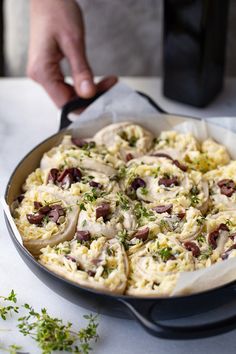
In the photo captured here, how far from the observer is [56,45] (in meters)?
2.46

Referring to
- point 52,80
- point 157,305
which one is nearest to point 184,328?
point 157,305

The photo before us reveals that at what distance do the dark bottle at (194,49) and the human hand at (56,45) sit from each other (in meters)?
0.28

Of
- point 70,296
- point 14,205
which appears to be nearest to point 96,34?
point 14,205

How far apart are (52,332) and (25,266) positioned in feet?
1.07

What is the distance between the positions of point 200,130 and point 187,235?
1.83ft

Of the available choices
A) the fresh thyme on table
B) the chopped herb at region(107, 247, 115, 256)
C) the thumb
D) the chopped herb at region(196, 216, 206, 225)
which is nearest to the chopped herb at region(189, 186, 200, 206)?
the chopped herb at region(196, 216, 206, 225)

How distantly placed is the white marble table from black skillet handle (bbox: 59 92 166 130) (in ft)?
0.67

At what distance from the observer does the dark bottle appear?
231 cm

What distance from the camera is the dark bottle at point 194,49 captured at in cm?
231

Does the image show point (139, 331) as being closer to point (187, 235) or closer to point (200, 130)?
point (187, 235)

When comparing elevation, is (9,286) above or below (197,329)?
below

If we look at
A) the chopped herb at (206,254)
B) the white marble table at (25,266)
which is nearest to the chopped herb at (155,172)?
the chopped herb at (206,254)

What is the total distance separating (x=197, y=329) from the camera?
1.28 meters

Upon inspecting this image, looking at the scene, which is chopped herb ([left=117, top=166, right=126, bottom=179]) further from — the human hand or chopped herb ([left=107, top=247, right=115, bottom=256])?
the human hand
